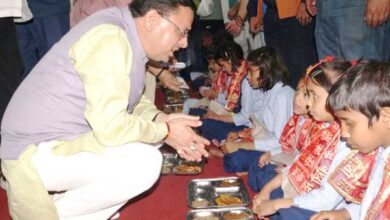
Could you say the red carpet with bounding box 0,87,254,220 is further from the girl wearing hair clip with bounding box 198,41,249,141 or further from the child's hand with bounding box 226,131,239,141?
the girl wearing hair clip with bounding box 198,41,249,141

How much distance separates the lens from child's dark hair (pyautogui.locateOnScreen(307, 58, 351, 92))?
1651 millimetres

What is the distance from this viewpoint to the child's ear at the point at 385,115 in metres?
1.22

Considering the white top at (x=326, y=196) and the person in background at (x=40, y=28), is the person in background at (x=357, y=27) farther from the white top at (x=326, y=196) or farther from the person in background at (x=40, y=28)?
the person in background at (x=40, y=28)

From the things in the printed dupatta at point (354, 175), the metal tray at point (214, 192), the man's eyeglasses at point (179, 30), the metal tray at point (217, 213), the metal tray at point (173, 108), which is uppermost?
the man's eyeglasses at point (179, 30)

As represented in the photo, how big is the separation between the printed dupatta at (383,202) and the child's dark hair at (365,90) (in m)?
0.17

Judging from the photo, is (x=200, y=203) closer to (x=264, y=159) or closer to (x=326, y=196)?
(x=264, y=159)

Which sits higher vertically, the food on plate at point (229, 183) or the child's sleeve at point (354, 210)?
the child's sleeve at point (354, 210)

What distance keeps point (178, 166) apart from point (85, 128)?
0.91 metres

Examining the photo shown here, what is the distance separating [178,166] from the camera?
95.8 inches

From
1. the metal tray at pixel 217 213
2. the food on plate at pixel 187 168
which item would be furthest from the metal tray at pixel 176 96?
the metal tray at pixel 217 213

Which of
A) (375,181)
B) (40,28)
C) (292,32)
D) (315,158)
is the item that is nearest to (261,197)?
(315,158)

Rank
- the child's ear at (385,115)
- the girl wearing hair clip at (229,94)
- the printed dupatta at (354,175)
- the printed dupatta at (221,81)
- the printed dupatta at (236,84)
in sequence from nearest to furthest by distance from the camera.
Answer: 1. the child's ear at (385,115)
2. the printed dupatta at (354,175)
3. the girl wearing hair clip at (229,94)
4. the printed dupatta at (236,84)
5. the printed dupatta at (221,81)

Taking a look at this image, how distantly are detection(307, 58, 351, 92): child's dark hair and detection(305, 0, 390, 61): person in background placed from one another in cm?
45

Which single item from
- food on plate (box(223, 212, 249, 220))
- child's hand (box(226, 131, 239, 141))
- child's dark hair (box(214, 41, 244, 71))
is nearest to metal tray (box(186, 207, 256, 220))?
food on plate (box(223, 212, 249, 220))
